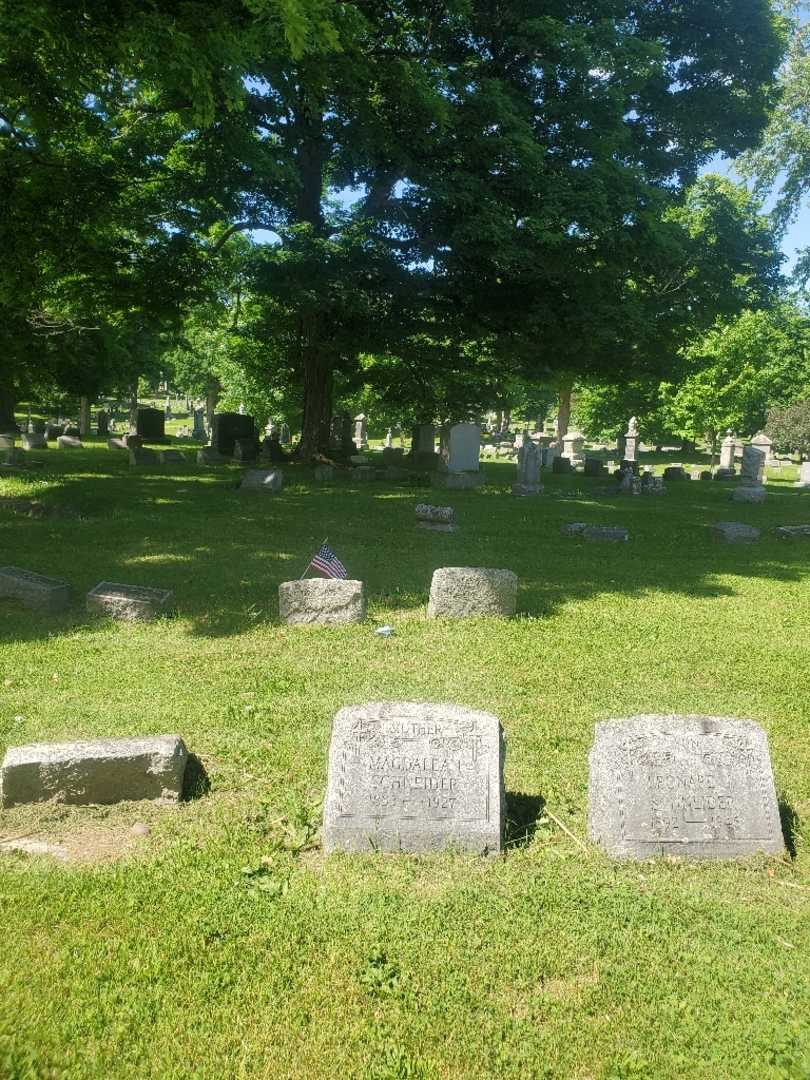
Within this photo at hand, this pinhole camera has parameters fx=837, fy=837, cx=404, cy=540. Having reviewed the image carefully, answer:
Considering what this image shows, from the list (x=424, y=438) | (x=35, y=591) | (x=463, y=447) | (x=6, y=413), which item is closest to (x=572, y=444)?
(x=424, y=438)

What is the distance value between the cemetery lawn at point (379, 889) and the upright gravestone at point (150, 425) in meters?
26.2

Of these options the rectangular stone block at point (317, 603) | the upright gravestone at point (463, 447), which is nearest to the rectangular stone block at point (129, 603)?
the rectangular stone block at point (317, 603)

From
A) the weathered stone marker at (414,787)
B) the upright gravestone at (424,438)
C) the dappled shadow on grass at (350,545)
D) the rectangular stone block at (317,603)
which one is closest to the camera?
the weathered stone marker at (414,787)

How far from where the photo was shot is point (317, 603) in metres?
8.80

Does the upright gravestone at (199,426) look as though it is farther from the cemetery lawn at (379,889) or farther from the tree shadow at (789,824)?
the tree shadow at (789,824)

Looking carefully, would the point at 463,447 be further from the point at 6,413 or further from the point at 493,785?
the point at 6,413

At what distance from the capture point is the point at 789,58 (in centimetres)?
2823

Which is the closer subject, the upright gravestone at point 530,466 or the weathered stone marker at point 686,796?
the weathered stone marker at point 686,796

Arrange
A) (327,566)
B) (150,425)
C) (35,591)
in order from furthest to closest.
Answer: (150,425) → (327,566) → (35,591)

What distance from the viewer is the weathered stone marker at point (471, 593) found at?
9148 millimetres

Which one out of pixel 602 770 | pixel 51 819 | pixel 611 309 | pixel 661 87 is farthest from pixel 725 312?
pixel 51 819

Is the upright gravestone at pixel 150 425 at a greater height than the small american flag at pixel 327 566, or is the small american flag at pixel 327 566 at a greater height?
the upright gravestone at pixel 150 425

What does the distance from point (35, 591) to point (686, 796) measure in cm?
707

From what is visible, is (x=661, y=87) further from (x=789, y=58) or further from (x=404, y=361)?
(x=789, y=58)
